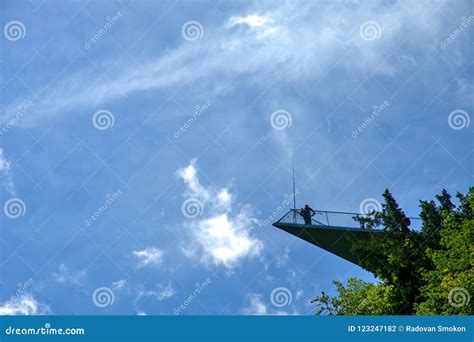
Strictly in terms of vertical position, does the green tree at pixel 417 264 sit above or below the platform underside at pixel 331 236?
below

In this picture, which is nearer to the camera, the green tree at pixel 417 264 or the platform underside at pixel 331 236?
the green tree at pixel 417 264

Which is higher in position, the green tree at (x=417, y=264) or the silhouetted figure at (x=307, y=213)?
the silhouetted figure at (x=307, y=213)

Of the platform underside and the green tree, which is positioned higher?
the platform underside

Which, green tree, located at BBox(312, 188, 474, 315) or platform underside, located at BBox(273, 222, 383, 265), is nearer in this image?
green tree, located at BBox(312, 188, 474, 315)

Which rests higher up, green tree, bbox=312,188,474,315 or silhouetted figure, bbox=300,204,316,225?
silhouetted figure, bbox=300,204,316,225

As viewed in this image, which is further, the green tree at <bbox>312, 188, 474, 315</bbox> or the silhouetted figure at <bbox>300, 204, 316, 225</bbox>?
the silhouetted figure at <bbox>300, 204, 316, 225</bbox>

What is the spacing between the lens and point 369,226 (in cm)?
3550

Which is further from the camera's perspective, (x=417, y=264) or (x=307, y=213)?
(x=307, y=213)

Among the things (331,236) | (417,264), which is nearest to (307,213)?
(331,236)

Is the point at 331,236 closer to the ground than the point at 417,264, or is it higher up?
higher up

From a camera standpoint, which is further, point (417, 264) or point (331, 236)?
point (331, 236)

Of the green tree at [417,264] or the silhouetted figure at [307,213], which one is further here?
the silhouetted figure at [307,213]

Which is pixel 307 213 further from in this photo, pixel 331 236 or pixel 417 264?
pixel 417 264
